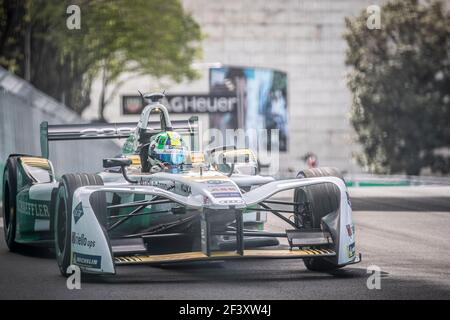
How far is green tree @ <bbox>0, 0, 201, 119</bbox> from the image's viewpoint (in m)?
40.8

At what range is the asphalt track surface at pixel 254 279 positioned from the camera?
1005cm

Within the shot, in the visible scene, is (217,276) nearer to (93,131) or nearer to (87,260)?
(87,260)

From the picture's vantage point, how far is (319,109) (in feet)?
306

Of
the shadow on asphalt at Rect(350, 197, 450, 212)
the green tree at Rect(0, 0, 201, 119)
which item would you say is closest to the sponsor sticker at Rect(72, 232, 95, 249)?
the shadow on asphalt at Rect(350, 197, 450, 212)

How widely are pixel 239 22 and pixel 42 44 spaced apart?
167ft

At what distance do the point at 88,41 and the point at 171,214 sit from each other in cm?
3858

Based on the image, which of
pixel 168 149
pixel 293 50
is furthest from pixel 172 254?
pixel 293 50

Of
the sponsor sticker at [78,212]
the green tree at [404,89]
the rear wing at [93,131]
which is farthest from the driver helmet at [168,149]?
the green tree at [404,89]

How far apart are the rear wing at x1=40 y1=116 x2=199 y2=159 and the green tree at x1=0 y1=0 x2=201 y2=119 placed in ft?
67.2

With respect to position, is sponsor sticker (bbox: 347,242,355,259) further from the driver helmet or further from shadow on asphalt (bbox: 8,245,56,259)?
shadow on asphalt (bbox: 8,245,56,259)

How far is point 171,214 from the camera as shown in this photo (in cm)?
1278

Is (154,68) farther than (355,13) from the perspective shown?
No

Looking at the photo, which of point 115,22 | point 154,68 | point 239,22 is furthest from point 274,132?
point 115,22
